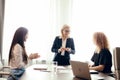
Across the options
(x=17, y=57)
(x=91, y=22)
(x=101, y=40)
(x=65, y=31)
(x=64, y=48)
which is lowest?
(x=17, y=57)

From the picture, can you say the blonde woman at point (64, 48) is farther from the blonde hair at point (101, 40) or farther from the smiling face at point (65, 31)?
the blonde hair at point (101, 40)

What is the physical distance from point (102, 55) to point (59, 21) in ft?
7.53

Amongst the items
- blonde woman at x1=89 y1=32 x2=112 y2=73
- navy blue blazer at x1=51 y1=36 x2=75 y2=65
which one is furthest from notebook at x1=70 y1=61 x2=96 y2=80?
navy blue blazer at x1=51 y1=36 x2=75 y2=65

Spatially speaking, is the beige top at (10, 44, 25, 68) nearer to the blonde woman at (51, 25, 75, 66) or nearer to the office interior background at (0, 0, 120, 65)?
the blonde woman at (51, 25, 75, 66)

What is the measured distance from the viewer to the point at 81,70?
2.72 meters

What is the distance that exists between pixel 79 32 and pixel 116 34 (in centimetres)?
86

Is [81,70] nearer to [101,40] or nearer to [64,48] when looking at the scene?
[101,40]

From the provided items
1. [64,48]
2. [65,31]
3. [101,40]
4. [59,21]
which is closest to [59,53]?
[64,48]

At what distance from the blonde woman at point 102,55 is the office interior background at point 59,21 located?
1.84 metres

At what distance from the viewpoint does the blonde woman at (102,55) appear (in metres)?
3.28

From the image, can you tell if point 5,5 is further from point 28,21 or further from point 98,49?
point 98,49

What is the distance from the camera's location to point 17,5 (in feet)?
18.0

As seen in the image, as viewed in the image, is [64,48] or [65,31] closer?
[64,48]

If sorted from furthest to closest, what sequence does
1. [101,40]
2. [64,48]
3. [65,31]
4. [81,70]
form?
[65,31]
[64,48]
[101,40]
[81,70]
